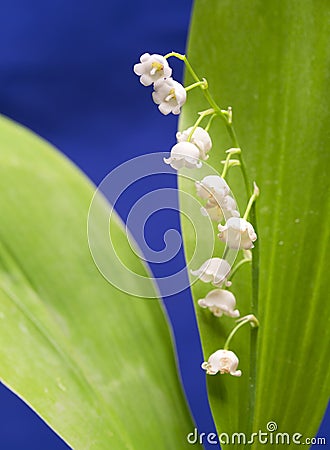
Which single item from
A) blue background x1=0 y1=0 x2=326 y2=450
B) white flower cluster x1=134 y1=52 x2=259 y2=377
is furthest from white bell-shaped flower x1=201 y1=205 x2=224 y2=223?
blue background x1=0 y1=0 x2=326 y2=450

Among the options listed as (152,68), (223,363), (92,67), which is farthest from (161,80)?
(92,67)

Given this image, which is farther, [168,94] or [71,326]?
[71,326]

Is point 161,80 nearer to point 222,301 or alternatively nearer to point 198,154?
point 198,154

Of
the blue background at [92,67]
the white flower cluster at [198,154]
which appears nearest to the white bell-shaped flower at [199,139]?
the white flower cluster at [198,154]

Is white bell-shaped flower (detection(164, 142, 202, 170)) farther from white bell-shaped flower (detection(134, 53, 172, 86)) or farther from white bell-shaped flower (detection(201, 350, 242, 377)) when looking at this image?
white bell-shaped flower (detection(201, 350, 242, 377))

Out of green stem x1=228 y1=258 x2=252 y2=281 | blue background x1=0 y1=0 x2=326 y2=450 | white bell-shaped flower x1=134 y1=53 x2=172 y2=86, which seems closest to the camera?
white bell-shaped flower x1=134 y1=53 x2=172 y2=86
